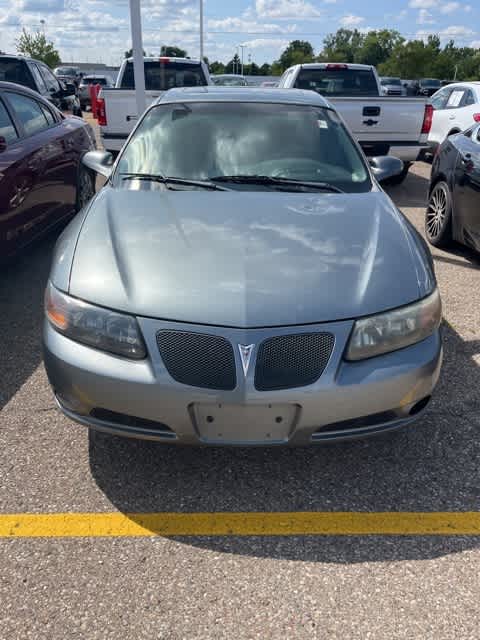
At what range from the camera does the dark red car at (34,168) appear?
4438mm

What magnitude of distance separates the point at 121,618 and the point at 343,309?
1387mm

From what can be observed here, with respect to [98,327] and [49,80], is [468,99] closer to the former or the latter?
[49,80]

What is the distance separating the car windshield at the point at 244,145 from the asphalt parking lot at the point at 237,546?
1.47m

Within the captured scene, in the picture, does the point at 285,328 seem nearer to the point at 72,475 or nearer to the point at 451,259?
the point at 72,475

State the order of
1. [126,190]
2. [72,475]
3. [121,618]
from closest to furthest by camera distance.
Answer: [121,618]
[72,475]
[126,190]

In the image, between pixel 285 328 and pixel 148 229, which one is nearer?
pixel 285 328

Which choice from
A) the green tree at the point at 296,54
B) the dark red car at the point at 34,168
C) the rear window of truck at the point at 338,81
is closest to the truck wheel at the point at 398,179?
the rear window of truck at the point at 338,81

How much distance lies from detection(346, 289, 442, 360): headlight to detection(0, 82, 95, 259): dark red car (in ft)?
10.3

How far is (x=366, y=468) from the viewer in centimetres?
269

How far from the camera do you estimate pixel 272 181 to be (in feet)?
11.0

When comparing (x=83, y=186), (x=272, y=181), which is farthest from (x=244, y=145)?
(x=83, y=186)

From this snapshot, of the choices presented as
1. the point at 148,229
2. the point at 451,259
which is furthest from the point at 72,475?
the point at 451,259

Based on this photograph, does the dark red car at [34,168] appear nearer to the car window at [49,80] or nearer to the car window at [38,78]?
the car window at [38,78]

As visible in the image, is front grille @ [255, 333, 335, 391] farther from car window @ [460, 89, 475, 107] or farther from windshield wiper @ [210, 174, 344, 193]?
car window @ [460, 89, 475, 107]
